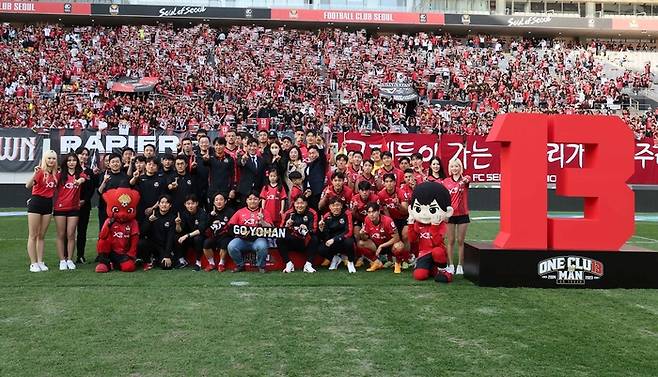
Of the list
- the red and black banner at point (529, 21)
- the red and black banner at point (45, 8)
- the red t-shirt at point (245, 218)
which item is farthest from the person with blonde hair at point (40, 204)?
the red and black banner at point (529, 21)

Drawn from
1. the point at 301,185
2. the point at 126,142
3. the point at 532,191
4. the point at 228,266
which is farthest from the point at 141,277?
the point at 126,142

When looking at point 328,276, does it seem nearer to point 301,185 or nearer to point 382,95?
point 301,185

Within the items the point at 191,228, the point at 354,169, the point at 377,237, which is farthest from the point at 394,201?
the point at 191,228

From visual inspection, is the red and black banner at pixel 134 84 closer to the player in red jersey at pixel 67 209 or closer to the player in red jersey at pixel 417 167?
the player in red jersey at pixel 67 209

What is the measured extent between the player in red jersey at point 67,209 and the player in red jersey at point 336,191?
122 inches

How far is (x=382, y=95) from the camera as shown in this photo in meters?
26.9

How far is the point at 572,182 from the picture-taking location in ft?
20.8

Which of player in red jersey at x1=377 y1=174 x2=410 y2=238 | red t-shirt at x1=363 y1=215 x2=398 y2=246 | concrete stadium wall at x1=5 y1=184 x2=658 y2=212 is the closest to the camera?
red t-shirt at x1=363 y1=215 x2=398 y2=246

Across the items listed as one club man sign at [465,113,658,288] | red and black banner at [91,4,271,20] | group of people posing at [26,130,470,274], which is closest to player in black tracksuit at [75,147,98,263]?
group of people posing at [26,130,470,274]

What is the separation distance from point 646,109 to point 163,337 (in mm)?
30418

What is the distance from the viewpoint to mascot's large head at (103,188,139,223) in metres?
7.48

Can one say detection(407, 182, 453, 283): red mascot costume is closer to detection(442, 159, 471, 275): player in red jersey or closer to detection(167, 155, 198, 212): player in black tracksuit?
detection(442, 159, 471, 275): player in red jersey

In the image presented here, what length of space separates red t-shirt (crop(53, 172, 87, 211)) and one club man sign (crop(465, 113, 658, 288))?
5036 millimetres

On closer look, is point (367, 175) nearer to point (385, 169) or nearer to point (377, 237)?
point (385, 169)
